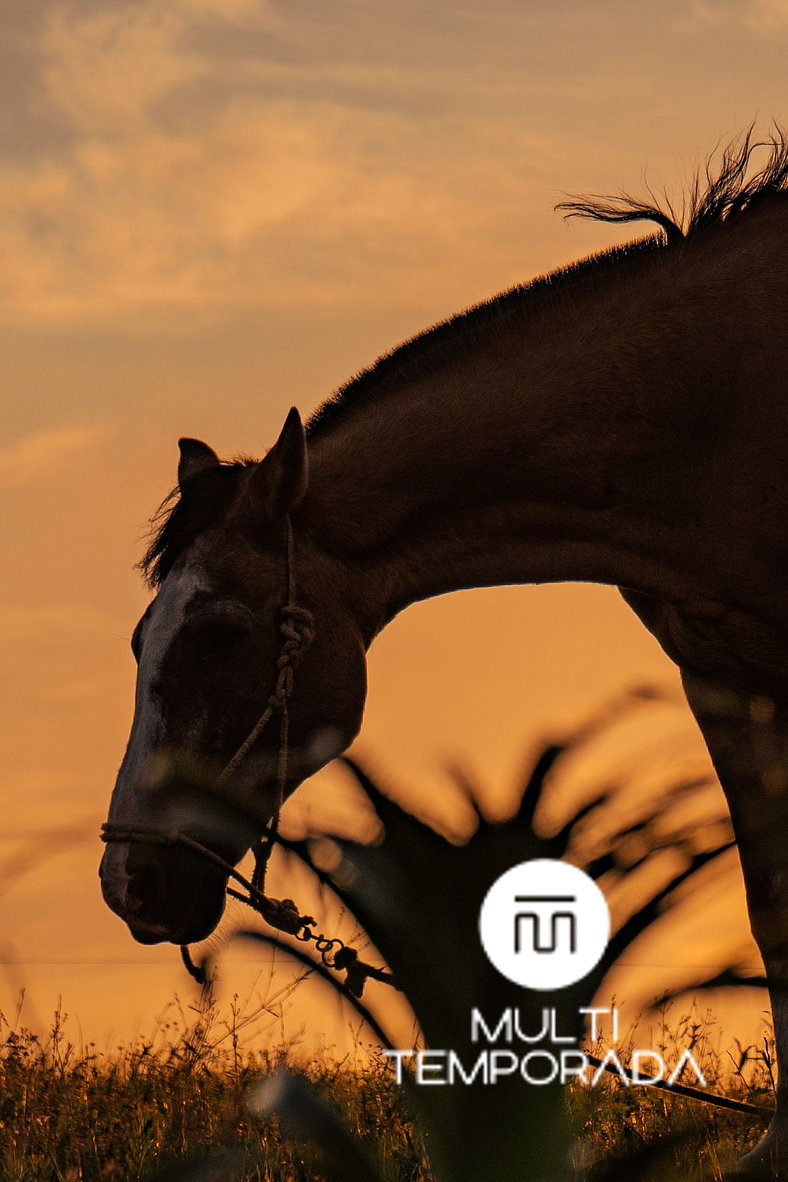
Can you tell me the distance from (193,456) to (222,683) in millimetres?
1191

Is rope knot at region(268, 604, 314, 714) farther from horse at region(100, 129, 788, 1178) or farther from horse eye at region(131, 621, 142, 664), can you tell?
horse eye at region(131, 621, 142, 664)

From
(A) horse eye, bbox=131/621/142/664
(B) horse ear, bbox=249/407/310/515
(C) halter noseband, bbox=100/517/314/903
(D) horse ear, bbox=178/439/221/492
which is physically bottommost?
(C) halter noseband, bbox=100/517/314/903

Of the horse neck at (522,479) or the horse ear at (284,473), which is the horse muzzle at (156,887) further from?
the horse ear at (284,473)

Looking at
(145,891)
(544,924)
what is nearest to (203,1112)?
(145,891)

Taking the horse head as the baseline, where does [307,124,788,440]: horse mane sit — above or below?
above

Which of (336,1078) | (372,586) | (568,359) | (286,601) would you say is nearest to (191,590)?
(286,601)

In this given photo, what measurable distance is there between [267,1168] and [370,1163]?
1.69m

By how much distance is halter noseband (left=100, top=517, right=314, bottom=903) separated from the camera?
4.76 m

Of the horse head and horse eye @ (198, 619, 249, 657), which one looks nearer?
the horse head

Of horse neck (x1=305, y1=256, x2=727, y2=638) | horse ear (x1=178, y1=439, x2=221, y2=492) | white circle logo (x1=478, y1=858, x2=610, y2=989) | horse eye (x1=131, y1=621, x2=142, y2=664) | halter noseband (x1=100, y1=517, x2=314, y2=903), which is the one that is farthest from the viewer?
horse ear (x1=178, y1=439, x2=221, y2=492)

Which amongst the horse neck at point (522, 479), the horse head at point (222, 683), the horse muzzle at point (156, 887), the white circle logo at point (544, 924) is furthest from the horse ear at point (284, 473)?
the white circle logo at point (544, 924)

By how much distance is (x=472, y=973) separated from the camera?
2611 mm

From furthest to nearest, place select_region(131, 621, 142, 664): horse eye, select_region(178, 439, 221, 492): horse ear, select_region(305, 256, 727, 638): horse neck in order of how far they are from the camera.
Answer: select_region(178, 439, 221, 492): horse ear < select_region(305, 256, 727, 638): horse neck < select_region(131, 621, 142, 664): horse eye

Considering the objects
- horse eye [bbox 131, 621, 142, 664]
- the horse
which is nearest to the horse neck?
the horse
